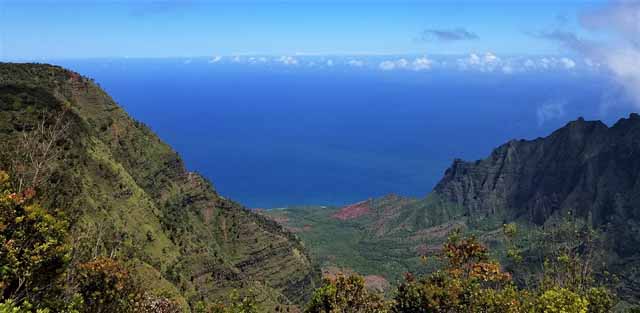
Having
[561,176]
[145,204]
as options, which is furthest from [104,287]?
[561,176]

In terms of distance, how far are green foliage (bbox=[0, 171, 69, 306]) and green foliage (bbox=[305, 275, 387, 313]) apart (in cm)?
1677

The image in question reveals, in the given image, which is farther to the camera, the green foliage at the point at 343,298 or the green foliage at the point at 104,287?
the green foliage at the point at 343,298

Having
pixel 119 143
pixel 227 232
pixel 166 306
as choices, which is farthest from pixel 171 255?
pixel 166 306

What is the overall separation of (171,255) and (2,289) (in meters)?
44.0

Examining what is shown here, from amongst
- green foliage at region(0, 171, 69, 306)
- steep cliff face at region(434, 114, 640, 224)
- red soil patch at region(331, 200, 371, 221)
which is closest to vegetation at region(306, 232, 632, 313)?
green foliage at region(0, 171, 69, 306)

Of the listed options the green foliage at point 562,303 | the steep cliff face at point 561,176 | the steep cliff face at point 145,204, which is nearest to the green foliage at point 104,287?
the steep cliff face at point 145,204

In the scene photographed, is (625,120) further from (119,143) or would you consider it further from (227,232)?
(119,143)

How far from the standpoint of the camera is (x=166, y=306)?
105 feet

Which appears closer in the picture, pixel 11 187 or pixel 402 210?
pixel 11 187

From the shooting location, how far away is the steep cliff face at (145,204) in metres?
55.0

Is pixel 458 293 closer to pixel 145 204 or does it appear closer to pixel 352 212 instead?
pixel 145 204

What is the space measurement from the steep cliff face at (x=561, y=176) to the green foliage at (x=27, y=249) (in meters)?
117

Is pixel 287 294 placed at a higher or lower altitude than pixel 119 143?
lower

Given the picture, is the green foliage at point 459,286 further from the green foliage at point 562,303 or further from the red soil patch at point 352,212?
the red soil patch at point 352,212
